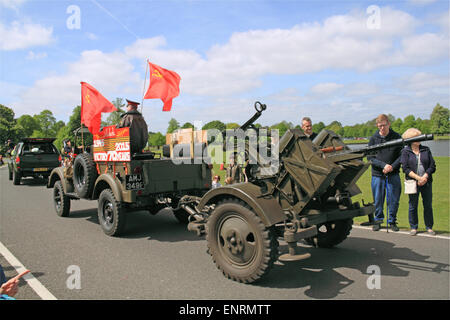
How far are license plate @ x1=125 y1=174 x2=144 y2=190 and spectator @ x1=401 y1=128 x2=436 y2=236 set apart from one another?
498 centimetres

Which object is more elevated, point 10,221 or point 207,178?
point 207,178

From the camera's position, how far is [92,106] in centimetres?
767

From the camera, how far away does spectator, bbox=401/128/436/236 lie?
621 centimetres

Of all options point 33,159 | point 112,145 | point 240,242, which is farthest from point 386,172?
point 33,159

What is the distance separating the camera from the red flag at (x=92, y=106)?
7.64 meters

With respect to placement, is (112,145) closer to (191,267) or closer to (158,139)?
(191,267)

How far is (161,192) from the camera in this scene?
6.62 meters

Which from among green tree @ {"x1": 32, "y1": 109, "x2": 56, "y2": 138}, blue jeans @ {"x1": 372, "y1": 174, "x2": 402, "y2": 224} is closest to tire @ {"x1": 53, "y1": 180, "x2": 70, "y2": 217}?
blue jeans @ {"x1": 372, "y1": 174, "x2": 402, "y2": 224}
